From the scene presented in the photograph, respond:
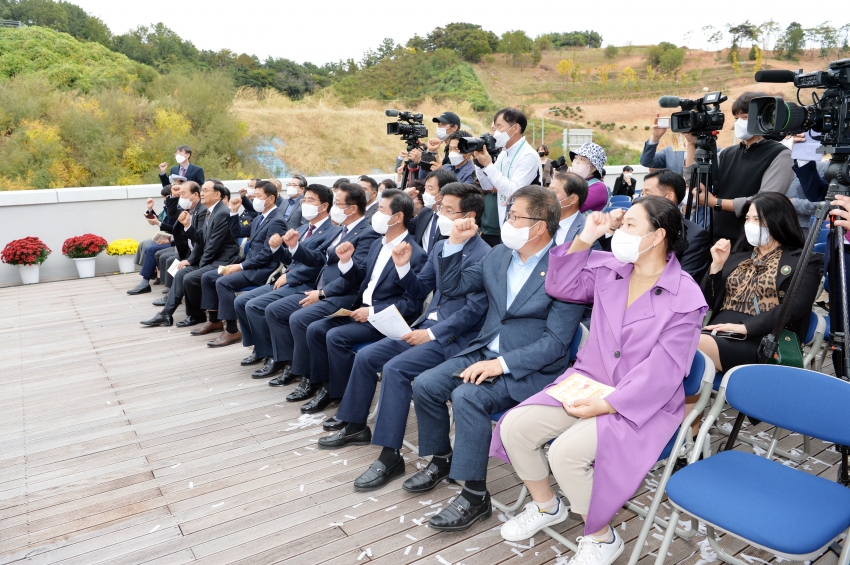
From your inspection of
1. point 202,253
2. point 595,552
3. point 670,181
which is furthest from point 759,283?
point 202,253

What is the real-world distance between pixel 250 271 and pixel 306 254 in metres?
1.29

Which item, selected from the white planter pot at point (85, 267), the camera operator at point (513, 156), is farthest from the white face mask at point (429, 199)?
the white planter pot at point (85, 267)

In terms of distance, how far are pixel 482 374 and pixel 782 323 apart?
1.39 metres

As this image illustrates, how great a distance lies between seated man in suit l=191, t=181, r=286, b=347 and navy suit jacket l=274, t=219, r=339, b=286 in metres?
0.52

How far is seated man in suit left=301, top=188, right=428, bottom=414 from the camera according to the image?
3953mm

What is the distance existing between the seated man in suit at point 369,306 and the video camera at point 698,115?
1.74 meters

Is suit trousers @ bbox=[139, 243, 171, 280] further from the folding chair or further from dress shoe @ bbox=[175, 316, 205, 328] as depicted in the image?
the folding chair

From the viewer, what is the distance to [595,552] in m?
2.38

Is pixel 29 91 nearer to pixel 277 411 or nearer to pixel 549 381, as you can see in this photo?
pixel 277 411

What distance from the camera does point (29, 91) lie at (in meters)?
17.2

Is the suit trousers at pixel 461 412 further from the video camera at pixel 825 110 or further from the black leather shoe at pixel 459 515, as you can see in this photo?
the video camera at pixel 825 110

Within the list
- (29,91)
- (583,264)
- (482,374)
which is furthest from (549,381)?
(29,91)

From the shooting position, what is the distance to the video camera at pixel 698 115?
3.61m

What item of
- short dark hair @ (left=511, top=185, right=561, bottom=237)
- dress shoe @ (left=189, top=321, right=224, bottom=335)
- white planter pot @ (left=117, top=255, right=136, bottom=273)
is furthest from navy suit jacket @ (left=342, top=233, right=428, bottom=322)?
white planter pot @ (left=117, top=255, right=136, bottom=273)
